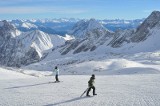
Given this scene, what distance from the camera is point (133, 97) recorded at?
2945cm

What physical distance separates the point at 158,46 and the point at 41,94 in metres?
161

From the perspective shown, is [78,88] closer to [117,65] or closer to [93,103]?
[93,103]

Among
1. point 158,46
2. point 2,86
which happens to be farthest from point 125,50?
point 2,86

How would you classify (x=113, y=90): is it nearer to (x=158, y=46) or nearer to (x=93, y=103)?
(x=93, y=103)

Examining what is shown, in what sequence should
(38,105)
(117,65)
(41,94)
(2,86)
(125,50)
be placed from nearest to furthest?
(38,105) < (41,94) < (2,86) < (117,65) < (125,50)

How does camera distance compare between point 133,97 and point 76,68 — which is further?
point 76,68

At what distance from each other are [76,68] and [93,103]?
84568 millimetres

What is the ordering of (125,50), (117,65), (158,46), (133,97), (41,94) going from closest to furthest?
(133,97)
(41,94)
(117,65)
(158,46)
(125,50)

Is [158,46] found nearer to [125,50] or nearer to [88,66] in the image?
[125,50]

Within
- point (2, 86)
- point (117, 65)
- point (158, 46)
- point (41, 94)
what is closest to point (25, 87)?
point (2, 86)

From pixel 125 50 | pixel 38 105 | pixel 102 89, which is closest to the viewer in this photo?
pixel 38 105

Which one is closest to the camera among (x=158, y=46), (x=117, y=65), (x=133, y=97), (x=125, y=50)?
(x=133, y=97)

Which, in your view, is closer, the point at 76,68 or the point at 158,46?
the point at 76,68

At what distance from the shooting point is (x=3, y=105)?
89.6 ft
